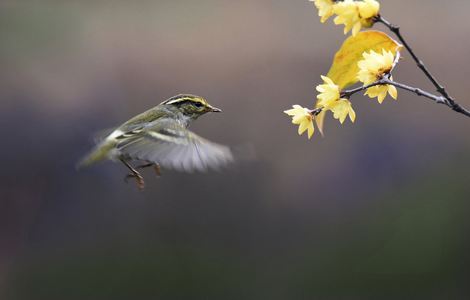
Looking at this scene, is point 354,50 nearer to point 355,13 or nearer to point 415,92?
point 355,13

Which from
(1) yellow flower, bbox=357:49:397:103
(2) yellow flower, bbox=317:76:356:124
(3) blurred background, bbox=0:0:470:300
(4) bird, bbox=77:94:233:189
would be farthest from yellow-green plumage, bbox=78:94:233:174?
(3) blurred background, bbox=0:0:470:300

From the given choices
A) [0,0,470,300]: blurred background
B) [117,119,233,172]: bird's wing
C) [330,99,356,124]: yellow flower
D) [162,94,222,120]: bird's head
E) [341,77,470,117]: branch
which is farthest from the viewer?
[0,0,470,300]: blurred background

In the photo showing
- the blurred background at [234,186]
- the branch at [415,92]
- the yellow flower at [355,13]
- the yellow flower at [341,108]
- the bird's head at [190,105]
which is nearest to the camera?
the branch at [415,92]

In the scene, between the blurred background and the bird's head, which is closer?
the bird's head

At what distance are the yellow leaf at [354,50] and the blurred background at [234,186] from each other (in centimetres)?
356

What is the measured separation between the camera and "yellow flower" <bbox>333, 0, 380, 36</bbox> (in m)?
1.44

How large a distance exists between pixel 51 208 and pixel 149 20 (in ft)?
8.96

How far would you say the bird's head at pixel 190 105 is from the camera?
74.5 inches

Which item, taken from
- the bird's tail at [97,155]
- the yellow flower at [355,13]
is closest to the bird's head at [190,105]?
the bird's tail at [97,155]

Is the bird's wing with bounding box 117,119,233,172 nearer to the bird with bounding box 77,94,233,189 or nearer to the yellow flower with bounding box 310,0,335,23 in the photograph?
the bird with bounding box 77,94,233,189

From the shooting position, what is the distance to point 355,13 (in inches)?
56.7

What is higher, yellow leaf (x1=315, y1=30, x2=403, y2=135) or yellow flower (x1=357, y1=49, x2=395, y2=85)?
yellow leaf (x1=315, y1=30, x2=403, y2=135)

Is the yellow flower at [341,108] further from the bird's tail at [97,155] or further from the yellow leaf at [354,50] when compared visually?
the bird's tail at [97,155]

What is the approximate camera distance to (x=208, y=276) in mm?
5734
